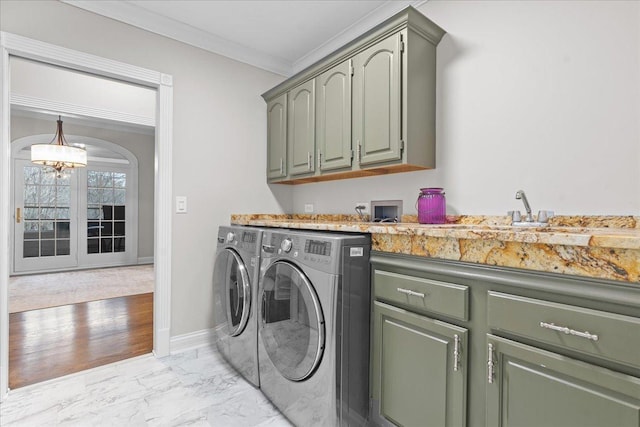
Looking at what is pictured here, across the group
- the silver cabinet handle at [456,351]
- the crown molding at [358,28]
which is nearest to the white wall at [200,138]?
the crown molding at [358,28]

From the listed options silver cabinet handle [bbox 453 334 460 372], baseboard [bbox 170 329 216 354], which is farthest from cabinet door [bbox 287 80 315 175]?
silver cabinet handle [bbox 453 334 460 372]

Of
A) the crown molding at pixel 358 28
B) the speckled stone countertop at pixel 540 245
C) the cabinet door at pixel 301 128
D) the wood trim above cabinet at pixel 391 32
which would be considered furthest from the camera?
the cabinet door at pixel 301 128

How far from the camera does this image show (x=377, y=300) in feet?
4.81

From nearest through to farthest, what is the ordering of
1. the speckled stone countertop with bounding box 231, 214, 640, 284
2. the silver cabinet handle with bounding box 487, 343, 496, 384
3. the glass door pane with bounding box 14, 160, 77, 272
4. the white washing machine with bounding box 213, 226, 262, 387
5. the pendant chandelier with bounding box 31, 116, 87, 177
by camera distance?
the speckled stone countertop with bounding box 231, 214, 640, 284 → the silver cabinet handle with bounding box 487, 343, 496, 384 → the white washing machine with bounding box 213, 226, 262, 387 → the pendant chandelier with bounding box 31, 116, 87, 177 → the glass door pane with bounding box 14, 160, 77, 272

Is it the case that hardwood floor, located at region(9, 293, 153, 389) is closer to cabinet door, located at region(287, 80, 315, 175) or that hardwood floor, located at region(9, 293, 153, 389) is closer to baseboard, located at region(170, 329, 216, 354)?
baseboard, located at region(170, 329, 216, 354)

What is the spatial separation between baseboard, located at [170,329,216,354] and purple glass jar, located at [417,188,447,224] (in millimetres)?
1886

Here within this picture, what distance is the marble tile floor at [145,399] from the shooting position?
5.43ft

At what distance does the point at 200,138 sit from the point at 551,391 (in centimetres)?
254

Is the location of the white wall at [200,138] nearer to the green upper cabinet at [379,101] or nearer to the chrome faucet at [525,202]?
the green upper cabinet at [379,101]

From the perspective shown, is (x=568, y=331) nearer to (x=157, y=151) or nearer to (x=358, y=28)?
(x=358, y=28)

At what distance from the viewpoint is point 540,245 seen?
3.22 feet

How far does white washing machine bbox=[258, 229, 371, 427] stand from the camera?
1.39m

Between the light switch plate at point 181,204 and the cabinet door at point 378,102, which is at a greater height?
the cabinet door at point 378,102

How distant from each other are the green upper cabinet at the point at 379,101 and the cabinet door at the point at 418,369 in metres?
0.91
